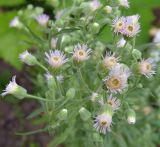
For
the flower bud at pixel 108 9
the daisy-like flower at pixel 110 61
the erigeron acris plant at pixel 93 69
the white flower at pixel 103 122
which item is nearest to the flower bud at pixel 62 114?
the erigeron acris plant at pixel 93 69

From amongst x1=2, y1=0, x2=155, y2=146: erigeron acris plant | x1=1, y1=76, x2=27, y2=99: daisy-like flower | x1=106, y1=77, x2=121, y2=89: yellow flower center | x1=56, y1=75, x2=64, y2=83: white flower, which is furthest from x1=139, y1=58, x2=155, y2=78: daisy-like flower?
x1=1, y1=76, x2=27, y2=99: daisy-like flower

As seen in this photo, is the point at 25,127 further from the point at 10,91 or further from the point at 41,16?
the point at 10,91

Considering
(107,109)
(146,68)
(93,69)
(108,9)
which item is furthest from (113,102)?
(108,9)

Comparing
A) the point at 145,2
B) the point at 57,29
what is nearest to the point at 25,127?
the point at 145,2

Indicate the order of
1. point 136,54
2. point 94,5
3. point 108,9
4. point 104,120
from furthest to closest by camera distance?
point 94,5 < point 108,9 < point 136,54 < point 104,120

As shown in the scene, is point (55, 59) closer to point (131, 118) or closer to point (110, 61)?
point (110, 61)

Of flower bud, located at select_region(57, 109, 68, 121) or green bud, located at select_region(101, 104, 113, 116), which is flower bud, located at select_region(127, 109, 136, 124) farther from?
flower bud, located at select_region(57, 109, 68, 121)
